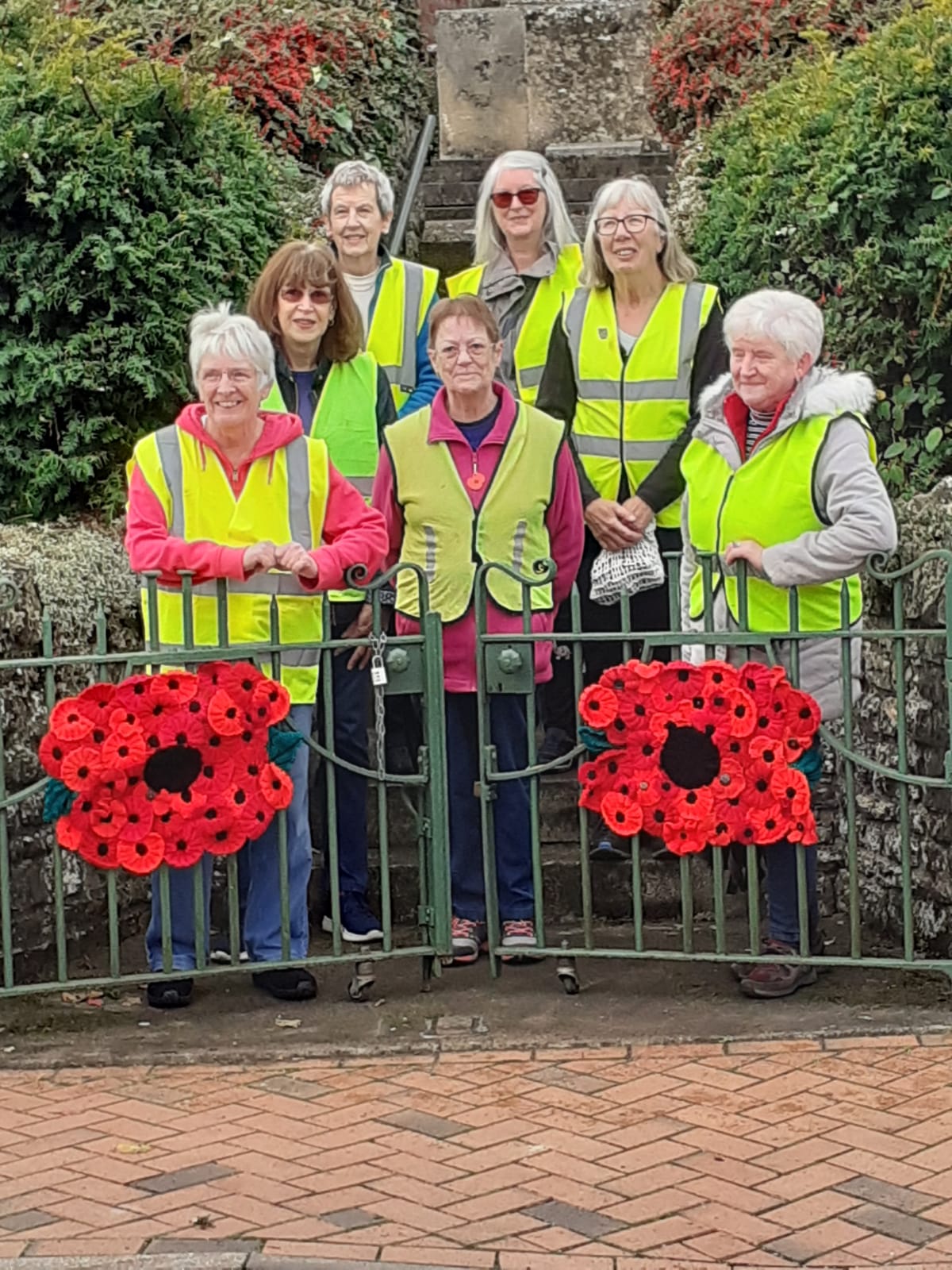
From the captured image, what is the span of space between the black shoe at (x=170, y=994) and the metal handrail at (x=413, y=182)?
6.29m

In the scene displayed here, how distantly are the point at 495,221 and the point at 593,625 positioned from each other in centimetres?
131

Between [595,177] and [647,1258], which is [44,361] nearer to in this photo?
[647,1258]

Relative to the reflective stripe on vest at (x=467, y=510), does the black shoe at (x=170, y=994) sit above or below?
below

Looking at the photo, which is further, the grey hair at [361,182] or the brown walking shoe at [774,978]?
the grey hair at [361,182]

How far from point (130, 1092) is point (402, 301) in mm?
2684

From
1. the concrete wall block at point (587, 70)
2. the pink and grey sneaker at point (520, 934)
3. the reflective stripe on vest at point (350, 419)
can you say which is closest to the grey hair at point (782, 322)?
the reflective stripe on vest at point (350, 419)

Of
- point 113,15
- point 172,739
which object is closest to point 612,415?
point 172,739

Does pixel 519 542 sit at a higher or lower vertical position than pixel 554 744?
higher

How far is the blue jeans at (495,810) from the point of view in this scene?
230 inches

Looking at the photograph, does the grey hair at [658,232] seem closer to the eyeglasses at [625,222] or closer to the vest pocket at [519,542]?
the eyeglasses at [625,222]

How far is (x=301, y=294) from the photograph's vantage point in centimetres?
595

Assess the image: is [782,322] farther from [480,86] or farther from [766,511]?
[480,86]

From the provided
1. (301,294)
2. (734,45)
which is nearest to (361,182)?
(301,294)

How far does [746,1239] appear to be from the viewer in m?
4.11
